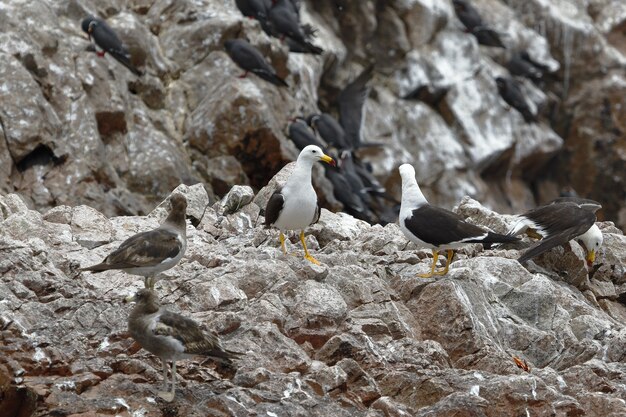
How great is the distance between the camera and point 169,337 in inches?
316

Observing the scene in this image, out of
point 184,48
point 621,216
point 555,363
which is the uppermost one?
point 555,363

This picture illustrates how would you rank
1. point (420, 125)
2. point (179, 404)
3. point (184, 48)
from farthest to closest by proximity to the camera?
1. point (420, 125)
2. point (184, 48)
3. point (179, 404)

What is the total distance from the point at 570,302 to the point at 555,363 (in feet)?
4.77

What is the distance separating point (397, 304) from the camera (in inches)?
404

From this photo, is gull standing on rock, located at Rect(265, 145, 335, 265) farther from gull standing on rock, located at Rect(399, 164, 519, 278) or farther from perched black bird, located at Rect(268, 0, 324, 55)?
perched black bird, located at Rect(268, 0, 324, 55)

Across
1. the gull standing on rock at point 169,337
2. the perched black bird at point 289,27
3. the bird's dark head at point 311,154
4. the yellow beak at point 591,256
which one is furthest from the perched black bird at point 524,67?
the gull standing on rock at point 169,337

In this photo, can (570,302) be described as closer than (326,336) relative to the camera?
No

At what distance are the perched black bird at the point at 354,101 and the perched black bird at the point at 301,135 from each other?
3.79 m

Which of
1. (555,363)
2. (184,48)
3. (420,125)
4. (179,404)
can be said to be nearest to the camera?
(179,404)

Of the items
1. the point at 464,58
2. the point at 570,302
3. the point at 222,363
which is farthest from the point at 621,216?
the point at 222,363

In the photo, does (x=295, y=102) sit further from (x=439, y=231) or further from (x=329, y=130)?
(x=439, y=231)

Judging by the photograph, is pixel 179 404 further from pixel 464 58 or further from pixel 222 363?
pixel 464 58

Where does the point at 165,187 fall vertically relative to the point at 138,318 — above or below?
below

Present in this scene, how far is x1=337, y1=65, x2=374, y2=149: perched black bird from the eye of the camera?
24.0 m
